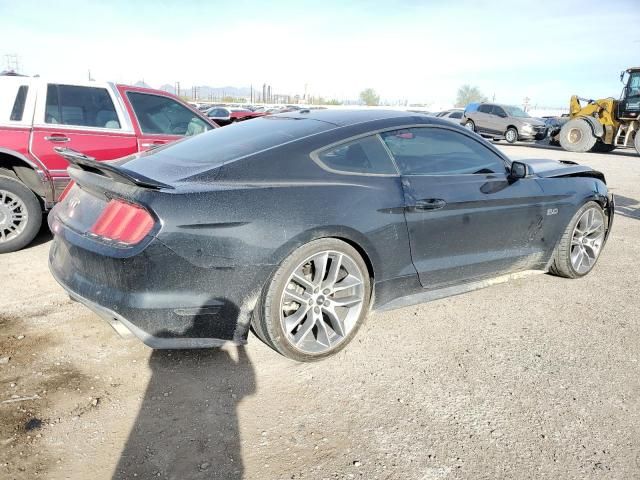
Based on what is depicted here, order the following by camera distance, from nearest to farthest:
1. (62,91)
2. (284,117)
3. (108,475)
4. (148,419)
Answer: (108,475), (148,419), (284,117), (62,91)

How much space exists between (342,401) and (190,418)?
77 cm

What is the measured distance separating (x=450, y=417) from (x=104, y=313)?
1854mm

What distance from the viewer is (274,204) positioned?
2.68 m

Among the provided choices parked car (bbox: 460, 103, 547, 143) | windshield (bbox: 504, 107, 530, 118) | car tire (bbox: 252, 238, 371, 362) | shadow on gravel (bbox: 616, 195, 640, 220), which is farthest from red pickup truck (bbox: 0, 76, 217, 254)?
windshield (bbox: 504, 107, 530, 118)

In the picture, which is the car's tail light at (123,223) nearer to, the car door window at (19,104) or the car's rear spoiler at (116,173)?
the car's rear spoiler at (116,173)

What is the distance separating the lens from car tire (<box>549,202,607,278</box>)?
14.0ft

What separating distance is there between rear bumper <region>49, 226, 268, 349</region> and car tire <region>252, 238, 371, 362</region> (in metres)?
0.12

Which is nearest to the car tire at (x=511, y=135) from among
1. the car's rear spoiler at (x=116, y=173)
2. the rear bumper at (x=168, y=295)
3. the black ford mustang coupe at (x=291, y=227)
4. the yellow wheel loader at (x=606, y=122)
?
the yellow wheel loader at (x=606, y=122)

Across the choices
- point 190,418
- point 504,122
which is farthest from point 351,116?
point 504,122

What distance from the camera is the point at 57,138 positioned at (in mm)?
4875

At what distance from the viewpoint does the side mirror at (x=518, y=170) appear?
3.68 metres

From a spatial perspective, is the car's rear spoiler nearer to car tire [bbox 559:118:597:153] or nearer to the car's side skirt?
the car's side skirt

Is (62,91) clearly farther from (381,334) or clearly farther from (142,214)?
(381,334)

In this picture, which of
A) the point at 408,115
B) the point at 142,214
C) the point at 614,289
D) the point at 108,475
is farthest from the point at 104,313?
the point at 614,289
